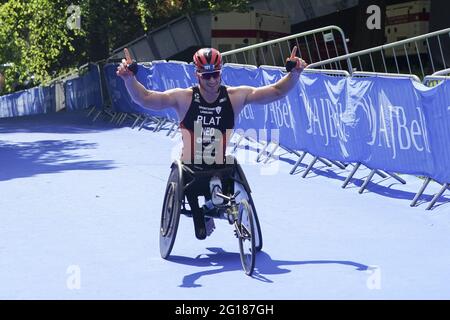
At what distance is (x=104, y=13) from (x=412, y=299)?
88.1 feet

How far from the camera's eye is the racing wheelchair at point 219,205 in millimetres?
8391

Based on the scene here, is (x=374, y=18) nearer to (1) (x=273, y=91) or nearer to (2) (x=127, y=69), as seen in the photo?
(1) (x=273, y=91)

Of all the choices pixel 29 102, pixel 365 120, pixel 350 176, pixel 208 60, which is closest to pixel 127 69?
pixel 208 60

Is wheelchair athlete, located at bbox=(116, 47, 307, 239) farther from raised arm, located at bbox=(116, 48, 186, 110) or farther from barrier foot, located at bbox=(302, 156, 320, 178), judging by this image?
barrier foot, located at bbox=(302, 156, 320, 178)

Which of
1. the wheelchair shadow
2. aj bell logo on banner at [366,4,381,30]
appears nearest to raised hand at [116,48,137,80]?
the wheelchair shadow

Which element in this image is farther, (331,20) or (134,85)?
(331,20)

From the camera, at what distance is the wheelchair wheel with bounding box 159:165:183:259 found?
8773 millimetres

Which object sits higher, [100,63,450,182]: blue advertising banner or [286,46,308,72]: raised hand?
[286,46,308,72]: raised hand

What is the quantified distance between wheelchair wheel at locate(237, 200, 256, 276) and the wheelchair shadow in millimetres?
124

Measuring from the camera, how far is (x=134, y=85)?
8617mm

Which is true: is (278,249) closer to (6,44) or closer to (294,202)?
(294,202)

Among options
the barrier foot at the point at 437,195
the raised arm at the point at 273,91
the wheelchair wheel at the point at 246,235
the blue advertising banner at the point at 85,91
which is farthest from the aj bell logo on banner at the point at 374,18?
the wheelchair wheel at the point at 246,235

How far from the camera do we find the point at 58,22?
1288 inches
